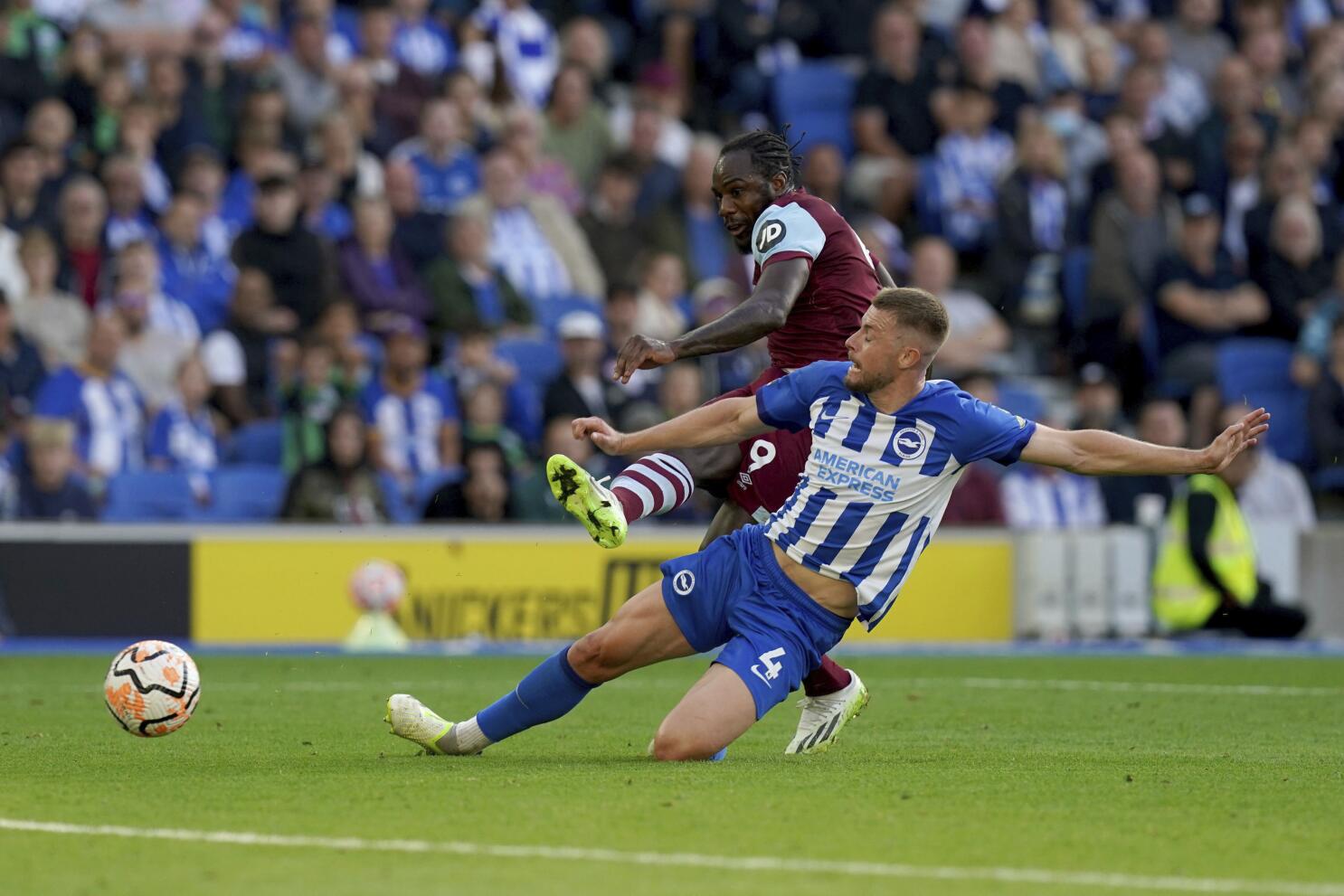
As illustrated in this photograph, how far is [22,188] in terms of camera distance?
52.5ft

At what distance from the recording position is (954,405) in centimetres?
741

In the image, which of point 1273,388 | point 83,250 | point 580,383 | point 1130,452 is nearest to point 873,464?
point 1130,452

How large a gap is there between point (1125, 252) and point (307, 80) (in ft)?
23.7

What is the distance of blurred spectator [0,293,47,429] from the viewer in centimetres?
1502

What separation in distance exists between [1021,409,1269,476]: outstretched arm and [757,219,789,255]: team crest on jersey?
56.6 inches

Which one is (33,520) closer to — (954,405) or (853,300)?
(853,300)

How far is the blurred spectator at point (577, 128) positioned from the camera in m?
18.4

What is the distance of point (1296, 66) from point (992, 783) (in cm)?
1651

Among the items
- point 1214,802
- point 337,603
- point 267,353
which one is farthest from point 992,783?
point 267,353

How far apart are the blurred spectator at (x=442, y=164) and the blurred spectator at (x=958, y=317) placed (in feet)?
12.5

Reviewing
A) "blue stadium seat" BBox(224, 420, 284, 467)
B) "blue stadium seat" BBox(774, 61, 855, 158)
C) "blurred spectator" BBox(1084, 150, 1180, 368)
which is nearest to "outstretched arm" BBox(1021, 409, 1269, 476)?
"blue stadium seat" BBox(224, 420, 284, 467)

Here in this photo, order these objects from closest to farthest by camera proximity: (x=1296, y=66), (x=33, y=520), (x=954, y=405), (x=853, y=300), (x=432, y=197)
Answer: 1. (x=954, y=405)
2. (x=853, y=300)
3. (x=33, y=520)
4. (x=432, y=197)
5. (x=1296, y=66)

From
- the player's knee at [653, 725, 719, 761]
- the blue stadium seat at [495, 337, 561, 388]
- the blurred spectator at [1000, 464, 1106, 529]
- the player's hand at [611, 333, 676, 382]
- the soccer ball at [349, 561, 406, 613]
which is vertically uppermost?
the player's hand at [611, 333, 676, 382]

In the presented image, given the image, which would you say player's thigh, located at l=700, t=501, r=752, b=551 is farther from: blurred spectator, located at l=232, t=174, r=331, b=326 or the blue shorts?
blurred spectator, located at l=232, t=174, r=331, b=326
